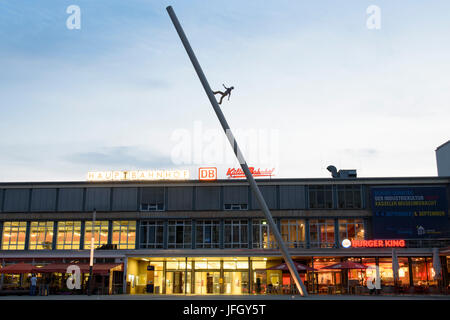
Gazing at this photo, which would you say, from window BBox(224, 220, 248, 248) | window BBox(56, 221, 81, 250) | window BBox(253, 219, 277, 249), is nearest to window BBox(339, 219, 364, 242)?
window BBox(253, 219, 277, 249)

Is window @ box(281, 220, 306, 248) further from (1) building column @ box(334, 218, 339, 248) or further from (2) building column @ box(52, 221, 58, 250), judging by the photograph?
(2) building column @ box(52, 221, 58, 250)

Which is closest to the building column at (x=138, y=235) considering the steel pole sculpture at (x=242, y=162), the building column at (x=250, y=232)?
the building column at (x=250, y=232)

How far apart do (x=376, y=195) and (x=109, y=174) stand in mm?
28429

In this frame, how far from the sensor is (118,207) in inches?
2247

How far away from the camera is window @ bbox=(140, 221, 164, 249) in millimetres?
56250

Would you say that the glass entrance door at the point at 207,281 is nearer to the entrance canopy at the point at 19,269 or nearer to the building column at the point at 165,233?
the building column at the point at 165,233

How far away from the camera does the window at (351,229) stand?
55312mm

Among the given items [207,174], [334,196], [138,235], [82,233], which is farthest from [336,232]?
[82,233]

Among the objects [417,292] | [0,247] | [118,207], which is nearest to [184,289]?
[118,207]

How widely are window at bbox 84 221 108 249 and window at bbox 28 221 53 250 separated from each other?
381 cm

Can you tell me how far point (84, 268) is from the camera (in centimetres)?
4997
